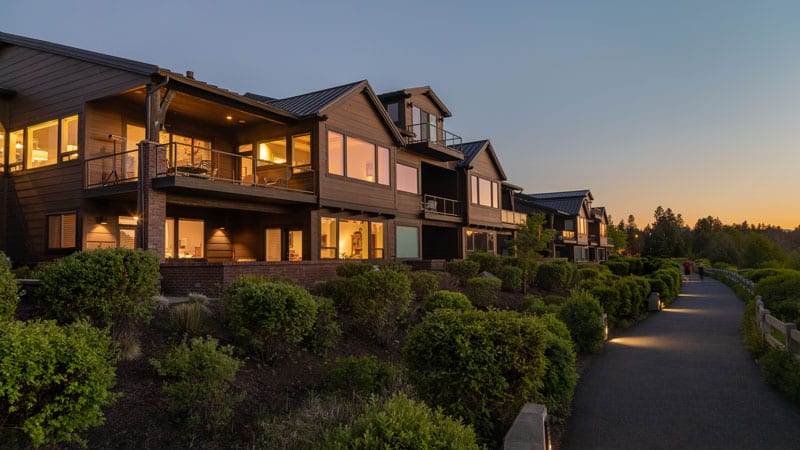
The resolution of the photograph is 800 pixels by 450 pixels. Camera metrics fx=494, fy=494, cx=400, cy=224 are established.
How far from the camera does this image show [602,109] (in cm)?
3534

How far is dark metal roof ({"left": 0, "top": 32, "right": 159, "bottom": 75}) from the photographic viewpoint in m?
14.2

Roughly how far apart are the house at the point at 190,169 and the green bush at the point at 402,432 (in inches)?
358

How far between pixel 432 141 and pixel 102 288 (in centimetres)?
2131

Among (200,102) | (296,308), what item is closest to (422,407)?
(296,308)

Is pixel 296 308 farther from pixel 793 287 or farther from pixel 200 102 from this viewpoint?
pixel 793 287

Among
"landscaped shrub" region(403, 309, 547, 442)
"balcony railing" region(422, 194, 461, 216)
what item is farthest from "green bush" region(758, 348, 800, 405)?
"balcony railing" region(422, 194, 461, 216)

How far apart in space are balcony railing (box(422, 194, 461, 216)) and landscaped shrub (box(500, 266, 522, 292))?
625 centimetres

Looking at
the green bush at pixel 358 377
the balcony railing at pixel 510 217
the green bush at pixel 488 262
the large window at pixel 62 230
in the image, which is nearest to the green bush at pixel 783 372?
the green bush at pixel 358 377

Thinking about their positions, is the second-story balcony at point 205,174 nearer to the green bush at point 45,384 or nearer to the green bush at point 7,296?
the green bush at point 7,296

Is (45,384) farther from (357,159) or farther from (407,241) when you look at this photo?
(407,241)

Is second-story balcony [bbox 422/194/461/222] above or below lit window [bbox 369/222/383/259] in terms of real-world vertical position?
above

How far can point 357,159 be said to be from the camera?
2097cm

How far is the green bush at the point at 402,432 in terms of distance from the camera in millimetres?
3660

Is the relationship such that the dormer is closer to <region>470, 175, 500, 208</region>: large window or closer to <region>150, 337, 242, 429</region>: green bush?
<region>470, 175, 500, 208</region>: large window
